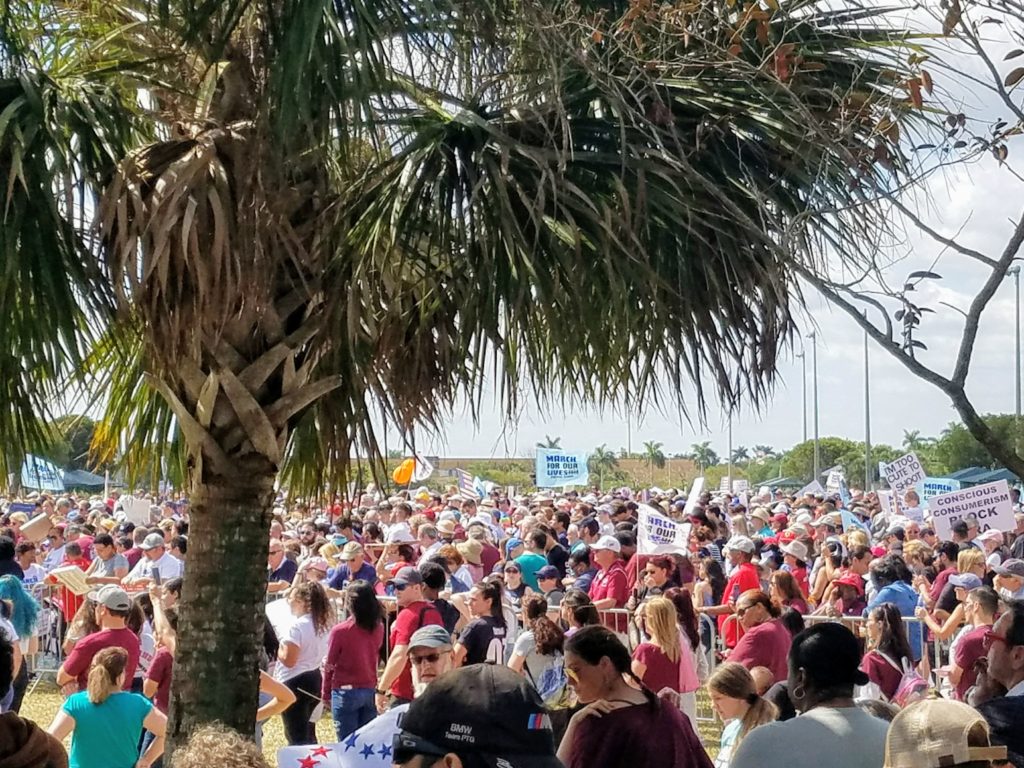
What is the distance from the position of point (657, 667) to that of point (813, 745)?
15.0ft

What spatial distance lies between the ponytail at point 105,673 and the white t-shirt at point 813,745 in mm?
4064

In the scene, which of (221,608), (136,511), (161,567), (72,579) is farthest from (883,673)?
(136,511)

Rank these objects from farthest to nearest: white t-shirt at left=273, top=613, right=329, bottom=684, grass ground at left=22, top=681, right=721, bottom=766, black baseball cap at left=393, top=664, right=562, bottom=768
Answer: grass ground at left=22, top=681, right=721, bottom=766, white t-shirt at left=273, top=613, right=329, bottom=684, black baseball cap at left=393, top=664, right=562, bottom=768

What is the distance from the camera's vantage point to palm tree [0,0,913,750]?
16.6 ft

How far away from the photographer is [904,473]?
76.0 feet

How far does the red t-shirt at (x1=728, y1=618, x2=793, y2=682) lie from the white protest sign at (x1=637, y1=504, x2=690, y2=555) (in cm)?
452

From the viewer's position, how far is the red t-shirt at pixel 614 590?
41.2ft

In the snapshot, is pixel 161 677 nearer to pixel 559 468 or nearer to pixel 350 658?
pixel 350 658

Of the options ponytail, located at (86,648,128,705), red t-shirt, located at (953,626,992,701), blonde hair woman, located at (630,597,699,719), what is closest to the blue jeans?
blonde hair woman, located at (630,597,699,719)

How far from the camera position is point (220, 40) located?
16.6 feet

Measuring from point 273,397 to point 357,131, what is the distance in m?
1.81

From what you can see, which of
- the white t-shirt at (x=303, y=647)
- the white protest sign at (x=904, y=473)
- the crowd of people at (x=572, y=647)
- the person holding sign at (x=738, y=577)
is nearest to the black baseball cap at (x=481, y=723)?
the crowd of people at (x=572, y=647)

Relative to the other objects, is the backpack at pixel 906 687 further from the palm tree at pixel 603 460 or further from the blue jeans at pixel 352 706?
the palm tree at pixel 603 460

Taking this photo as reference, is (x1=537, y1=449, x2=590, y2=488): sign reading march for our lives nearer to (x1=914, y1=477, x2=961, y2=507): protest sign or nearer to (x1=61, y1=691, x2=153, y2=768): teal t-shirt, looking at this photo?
(x1=914, y1=477, x2=961, y2=507): protest sign
